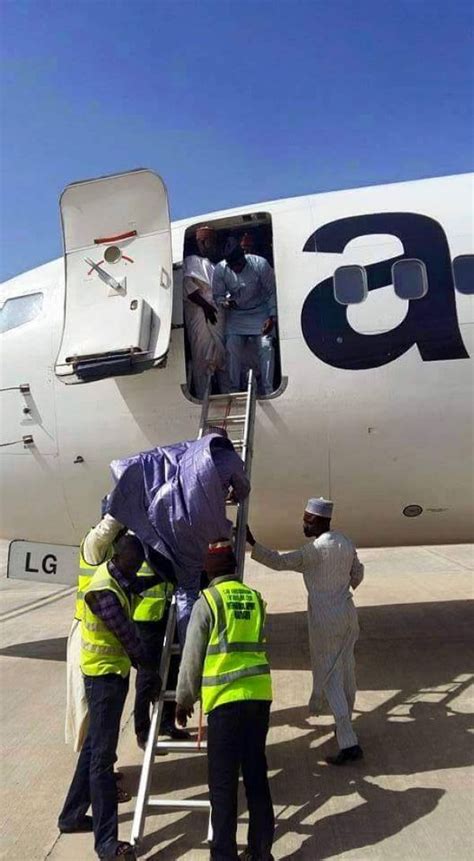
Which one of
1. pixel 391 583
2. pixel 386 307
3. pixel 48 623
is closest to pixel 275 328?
pixel 386 307

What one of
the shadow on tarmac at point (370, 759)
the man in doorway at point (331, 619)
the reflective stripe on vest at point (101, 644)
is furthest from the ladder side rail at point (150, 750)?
the man in doorway at point (331, 619)

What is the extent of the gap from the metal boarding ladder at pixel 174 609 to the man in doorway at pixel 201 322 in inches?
10.8

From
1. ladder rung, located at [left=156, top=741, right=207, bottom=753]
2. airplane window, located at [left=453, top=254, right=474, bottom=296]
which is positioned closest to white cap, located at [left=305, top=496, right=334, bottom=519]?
ladder rung, located at [left=156, top=741, right=207, bottom=753]

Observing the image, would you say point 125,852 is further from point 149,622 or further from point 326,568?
point 326,568

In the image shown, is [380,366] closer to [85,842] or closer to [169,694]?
[169,694]

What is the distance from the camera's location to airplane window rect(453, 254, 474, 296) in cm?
752

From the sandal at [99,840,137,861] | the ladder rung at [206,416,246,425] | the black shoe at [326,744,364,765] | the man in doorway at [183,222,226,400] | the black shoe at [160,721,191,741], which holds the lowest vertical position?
the black shoe at [160,721,191,741]

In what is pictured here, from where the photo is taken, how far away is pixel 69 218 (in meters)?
7.59

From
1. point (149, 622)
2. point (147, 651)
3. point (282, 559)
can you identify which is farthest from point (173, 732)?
point (282, 559)

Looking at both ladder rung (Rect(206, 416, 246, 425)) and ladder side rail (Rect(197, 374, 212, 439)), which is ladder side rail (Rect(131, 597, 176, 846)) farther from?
ladder rung (Rect(206, 416, 246, 425))

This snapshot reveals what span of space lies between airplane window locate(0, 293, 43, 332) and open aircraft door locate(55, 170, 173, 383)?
0.83 m

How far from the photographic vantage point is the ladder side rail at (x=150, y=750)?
15.0ft

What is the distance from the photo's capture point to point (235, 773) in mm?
4168

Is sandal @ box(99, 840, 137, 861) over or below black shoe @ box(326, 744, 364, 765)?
over
